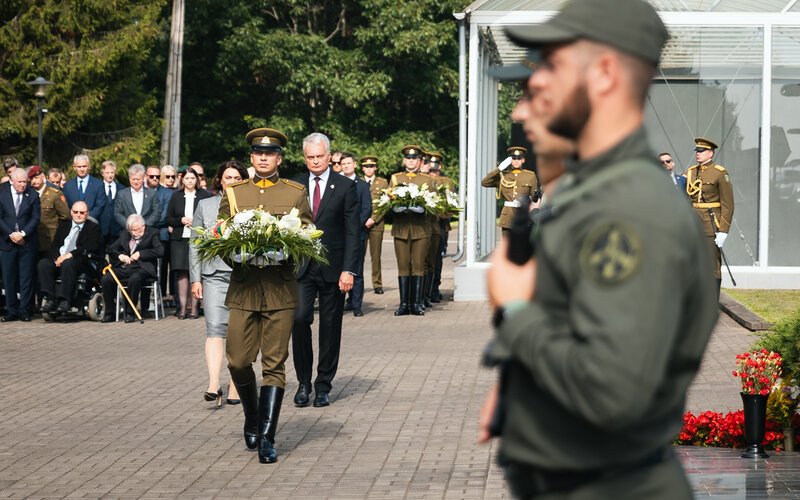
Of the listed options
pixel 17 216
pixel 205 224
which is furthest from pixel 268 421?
pixel 17 216

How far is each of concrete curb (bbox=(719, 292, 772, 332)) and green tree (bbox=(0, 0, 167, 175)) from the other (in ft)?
87.6

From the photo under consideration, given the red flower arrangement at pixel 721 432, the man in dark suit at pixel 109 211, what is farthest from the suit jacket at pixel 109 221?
the red flower arrangement at pixel 721 432

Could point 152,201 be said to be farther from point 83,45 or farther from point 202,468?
point 83,45

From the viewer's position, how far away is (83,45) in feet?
134

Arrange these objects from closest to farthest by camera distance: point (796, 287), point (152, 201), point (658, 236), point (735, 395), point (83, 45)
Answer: point (658, 236)
point (735, 395)
point (152, 201)
point (796, 287)
point (83, 45)

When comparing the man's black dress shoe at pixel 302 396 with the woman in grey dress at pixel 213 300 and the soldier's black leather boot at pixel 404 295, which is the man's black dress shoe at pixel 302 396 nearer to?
the woman in grey dress at pixel 213 300

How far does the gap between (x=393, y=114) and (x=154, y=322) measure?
113 feet

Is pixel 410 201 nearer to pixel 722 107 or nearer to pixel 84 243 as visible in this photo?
pixel 84 243

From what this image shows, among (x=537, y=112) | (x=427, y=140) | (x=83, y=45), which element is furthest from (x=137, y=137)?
(x=537, y=112)

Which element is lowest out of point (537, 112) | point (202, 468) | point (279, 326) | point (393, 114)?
point (202, 468)

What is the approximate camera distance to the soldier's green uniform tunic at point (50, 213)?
18250 mm

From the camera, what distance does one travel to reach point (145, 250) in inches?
688

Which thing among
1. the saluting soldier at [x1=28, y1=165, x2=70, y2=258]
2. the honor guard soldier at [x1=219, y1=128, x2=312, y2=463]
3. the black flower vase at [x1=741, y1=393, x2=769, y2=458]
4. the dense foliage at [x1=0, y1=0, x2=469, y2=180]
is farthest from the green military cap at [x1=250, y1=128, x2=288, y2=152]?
the dense foliage at [x1=0, y1=0, x2=469, y2=180]

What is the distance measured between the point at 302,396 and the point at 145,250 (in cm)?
756
